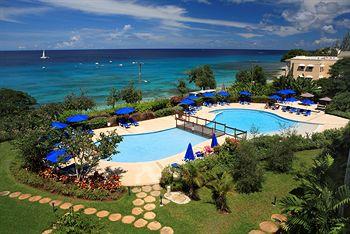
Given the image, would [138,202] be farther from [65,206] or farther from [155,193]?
[65,206]

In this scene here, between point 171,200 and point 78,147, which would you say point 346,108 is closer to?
point 171,200

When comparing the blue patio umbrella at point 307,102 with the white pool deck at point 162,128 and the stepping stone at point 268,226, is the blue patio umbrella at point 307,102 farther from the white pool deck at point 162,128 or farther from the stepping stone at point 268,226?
the stepping stone at point 268,226

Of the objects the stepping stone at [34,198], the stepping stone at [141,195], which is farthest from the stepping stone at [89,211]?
the stepping stone at [34,198]

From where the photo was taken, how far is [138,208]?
43.7ft

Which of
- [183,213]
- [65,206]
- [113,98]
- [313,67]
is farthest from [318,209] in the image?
[313,67]

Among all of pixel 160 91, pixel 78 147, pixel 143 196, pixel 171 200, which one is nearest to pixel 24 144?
pixel 78 147

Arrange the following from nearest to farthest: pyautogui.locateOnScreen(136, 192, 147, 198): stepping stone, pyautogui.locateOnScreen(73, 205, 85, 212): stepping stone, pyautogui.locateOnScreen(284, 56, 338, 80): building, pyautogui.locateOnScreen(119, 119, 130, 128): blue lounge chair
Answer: pyautogui.locateOnScreen(73, 205, 85, 212): stepping stone, pyautogui.locateOnScreen(136, 192, 147, 198): stepping stone, pyautogui.locateOnScreen(119, 119, 130, 128): blue lounge chair, pyautogui.locateOnScreen(284, 56, 338, 80): building

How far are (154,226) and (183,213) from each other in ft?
5.14

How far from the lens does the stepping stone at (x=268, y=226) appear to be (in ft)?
38.3

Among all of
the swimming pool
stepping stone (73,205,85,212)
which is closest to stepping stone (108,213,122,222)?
stepping stone (73,205,85,212)

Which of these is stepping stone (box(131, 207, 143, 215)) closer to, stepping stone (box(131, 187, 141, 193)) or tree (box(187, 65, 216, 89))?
stepping stone (box(131, 187, 141, 193))

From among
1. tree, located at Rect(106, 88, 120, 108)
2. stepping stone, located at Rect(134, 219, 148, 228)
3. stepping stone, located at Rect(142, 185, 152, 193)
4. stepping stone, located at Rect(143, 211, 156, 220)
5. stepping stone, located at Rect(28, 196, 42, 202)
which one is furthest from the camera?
tree, located at Rect(106, 88, 120, 108)

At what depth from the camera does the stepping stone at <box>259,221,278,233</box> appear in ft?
38.3

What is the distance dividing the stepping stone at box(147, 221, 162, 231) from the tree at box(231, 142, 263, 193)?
494 cm
